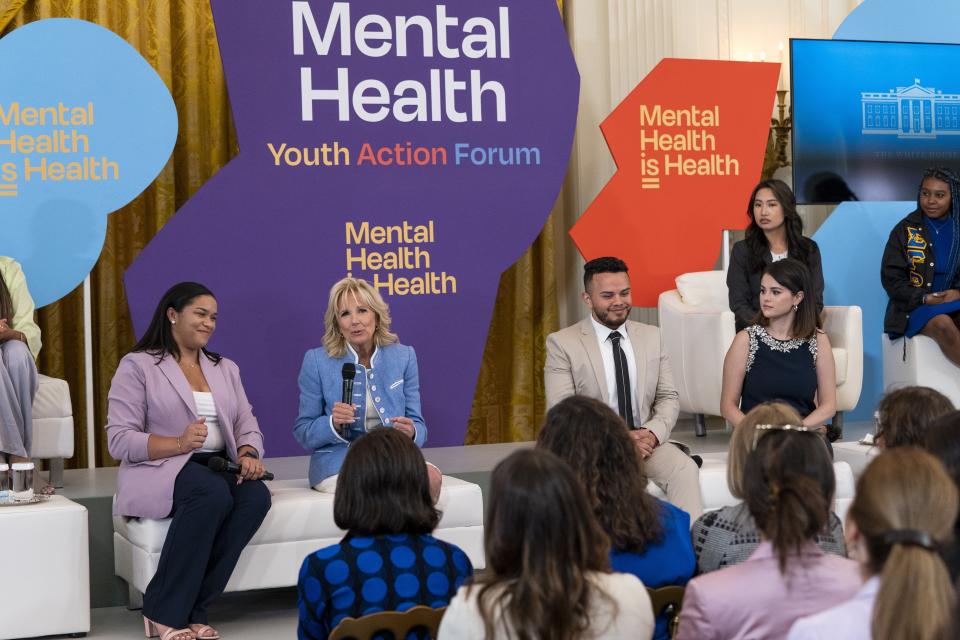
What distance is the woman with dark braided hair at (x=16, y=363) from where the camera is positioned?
4383 mm

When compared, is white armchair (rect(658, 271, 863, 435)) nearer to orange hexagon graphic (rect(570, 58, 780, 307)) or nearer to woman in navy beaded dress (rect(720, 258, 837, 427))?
orange hexagon graphic (rect(570, 58, 780, 307))

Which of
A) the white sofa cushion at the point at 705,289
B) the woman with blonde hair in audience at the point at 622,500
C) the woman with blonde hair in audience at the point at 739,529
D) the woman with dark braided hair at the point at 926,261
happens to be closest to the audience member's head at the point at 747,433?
the woman with blonde hair in audience at the point at 739,529

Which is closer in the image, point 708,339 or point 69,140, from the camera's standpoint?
point 69,140

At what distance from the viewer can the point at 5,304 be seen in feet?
15.1

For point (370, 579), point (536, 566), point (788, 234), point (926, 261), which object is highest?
point (788, 234)

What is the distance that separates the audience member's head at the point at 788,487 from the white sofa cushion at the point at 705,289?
373 centimetres

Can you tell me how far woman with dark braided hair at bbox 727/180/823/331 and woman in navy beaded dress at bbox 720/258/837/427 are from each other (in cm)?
91

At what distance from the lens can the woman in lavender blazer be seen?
3.71 meters

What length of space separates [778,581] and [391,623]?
2.09 feet

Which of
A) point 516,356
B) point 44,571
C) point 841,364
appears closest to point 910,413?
point 44,571

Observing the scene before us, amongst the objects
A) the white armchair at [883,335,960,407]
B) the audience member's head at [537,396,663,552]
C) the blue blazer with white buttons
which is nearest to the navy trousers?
the blue blazer with white buttons

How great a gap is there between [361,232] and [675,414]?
5.62 ft

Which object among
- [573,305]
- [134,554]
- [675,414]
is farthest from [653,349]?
[573,305]

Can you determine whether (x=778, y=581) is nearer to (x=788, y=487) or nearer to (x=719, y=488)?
(x=788, y=487)
